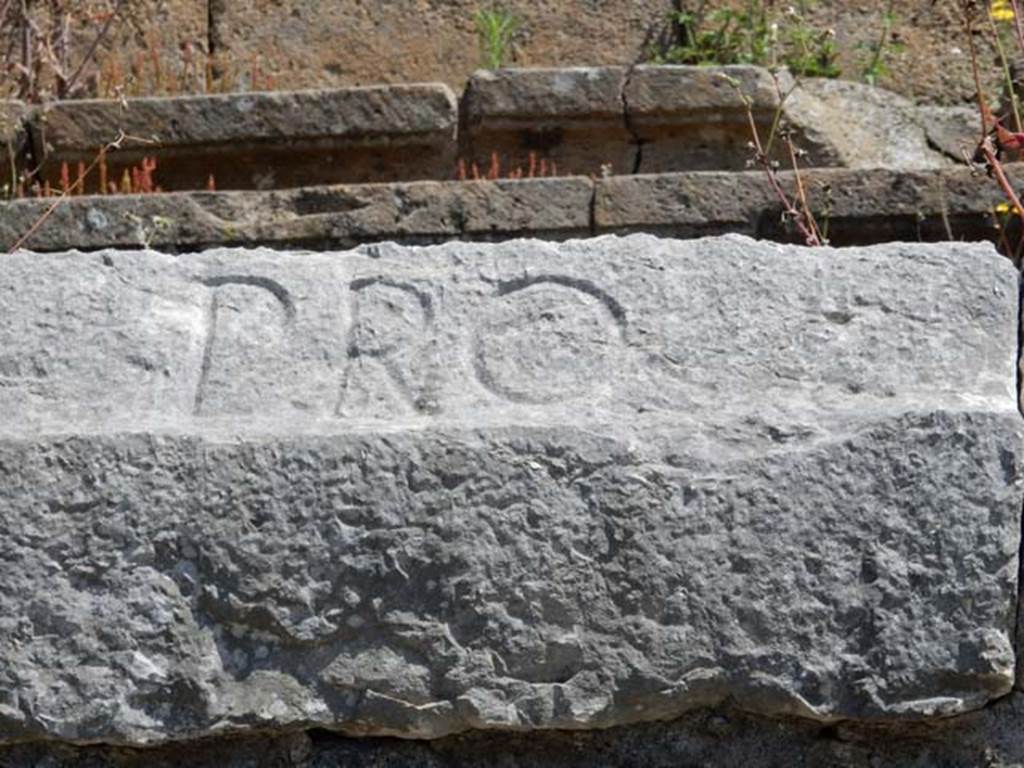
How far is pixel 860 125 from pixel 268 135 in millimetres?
1427

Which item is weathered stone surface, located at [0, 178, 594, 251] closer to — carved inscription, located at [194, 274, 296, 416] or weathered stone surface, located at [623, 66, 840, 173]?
weathered stone surface, located at [623, 66, 840, 173]

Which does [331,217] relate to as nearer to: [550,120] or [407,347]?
[550,120]

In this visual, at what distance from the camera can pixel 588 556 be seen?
2252mm

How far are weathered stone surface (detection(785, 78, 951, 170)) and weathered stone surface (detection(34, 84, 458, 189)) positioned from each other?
2.80ft

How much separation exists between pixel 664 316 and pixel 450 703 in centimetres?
53

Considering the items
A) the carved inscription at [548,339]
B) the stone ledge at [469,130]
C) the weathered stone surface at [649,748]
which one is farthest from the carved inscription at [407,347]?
the stone ledge at [469,130]

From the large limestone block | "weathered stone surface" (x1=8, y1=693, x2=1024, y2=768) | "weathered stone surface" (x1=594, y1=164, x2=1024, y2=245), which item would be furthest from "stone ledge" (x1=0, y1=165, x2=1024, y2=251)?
"weathered stone surface" (x1=8, y1=693, x2=1024, y2=768)

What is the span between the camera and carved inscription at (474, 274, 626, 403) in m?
2.37

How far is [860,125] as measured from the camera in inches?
189

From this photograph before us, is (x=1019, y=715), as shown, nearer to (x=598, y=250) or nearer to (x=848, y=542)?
(x=848, y=542)

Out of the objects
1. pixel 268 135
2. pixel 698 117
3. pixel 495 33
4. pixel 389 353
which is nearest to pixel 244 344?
pixel 389 353

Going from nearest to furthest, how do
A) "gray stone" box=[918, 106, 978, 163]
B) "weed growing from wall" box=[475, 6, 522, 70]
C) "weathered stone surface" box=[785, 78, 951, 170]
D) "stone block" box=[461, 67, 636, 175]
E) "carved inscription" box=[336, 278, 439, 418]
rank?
"carved inscription" box=[336, 278, 439, 418]
"stone block" box=[461, 67, 636, 175]
"weathered stone surface" box=[785, 78, 951, 170]
"gray stone" box=[918, 106, 978, 163]
"weed growing from wall" box=[475, 6, 522, 70]

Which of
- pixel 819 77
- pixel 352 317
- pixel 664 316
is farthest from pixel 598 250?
pixel 819 77

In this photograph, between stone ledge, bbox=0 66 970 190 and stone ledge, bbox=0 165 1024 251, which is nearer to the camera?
stone ledge, bbox=0 165 1024 251
